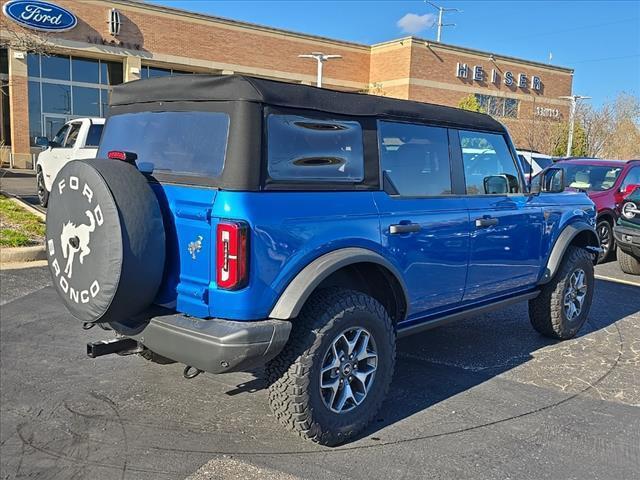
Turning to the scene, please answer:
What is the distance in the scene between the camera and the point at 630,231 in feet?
28.2

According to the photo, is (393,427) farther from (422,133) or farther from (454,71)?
(454,71)

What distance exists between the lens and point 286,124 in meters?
3.34

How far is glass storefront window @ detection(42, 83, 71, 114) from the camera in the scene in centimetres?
2627

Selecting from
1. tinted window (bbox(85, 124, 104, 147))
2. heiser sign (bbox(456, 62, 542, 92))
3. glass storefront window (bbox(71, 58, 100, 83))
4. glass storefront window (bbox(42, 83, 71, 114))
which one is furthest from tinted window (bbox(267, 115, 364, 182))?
heiser sign (bbox(456, 62, 542, 92))

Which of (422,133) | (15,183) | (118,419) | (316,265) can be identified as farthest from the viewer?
(15,183)

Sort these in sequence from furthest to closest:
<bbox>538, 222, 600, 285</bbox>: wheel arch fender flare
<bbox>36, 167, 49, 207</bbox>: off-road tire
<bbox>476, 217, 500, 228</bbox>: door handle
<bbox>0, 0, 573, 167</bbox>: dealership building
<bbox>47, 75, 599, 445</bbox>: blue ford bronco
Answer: <bbox>0, 0, 573, 167</bbox>: dealership building
<bbox>36, 167, 49, 207</bbox>: off-road tire
<bbox>538, 222, 600, 285</bbox>: wheel arch fender flare
<bbox>476, 217, 500, 228</bbox>: door handle
<bbox>47, 75, 599, 445</bbox>: blue ford bronco

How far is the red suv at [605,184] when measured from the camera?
10031 mm

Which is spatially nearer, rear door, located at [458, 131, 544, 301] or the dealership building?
rear door, located at [458, 131, 544, 301]

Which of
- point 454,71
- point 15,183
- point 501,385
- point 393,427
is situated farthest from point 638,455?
point 454,71

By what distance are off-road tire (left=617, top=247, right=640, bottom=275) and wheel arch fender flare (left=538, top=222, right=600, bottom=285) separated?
12.0ft

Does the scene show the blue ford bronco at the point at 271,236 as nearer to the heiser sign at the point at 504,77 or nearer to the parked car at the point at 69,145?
the parked car at the point at 69,145

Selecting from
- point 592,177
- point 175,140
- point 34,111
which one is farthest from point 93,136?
point 34,111

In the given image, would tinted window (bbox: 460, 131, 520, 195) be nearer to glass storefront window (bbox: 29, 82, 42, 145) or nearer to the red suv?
the red suv

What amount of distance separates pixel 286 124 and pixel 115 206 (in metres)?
1.03
